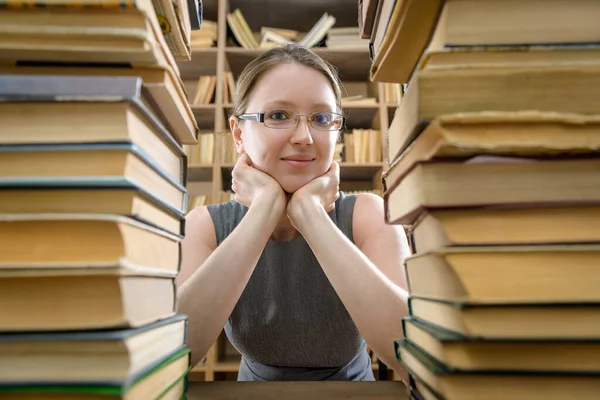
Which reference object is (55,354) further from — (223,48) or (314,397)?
(223,48)

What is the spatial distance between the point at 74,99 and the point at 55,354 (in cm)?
22

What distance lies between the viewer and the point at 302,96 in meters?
1.13

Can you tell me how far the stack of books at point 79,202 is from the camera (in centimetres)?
34

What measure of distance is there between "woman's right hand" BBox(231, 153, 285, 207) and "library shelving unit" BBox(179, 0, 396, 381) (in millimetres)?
1452

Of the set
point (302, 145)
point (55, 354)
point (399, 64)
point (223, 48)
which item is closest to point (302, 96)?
point (302, 145)

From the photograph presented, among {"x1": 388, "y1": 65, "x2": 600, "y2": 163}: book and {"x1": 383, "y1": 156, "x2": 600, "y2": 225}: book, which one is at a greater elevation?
{"x1": 388, "y1": 65, "x2": 600, "y2": 163}: book

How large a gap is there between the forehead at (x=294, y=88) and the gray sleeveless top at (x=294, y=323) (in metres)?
0.41

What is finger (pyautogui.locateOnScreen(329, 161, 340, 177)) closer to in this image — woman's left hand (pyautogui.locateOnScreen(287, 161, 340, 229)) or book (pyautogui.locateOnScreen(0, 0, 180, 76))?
woman's left hand (pyautogui.locateOnScreen(287, 161, 340, 229))

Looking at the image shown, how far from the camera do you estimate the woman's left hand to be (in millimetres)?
989

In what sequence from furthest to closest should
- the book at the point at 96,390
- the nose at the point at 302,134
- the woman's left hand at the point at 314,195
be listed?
the nose at the point at 302,134
the woman's left hand at the point at 314,195
the book at the point at 96,390

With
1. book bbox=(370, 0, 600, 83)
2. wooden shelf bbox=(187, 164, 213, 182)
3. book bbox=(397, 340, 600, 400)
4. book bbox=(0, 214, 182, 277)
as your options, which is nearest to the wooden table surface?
book bbox=(397, 340, 600, 400)

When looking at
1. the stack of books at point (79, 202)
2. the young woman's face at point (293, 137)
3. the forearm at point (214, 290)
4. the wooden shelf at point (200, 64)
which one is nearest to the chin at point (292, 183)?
the young woman's face at point (293, 137)

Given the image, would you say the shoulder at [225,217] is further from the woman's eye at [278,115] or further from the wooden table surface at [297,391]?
the wooden table surface at [297,391]

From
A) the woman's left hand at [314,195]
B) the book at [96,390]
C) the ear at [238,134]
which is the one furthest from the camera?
the ear at [238,134]
